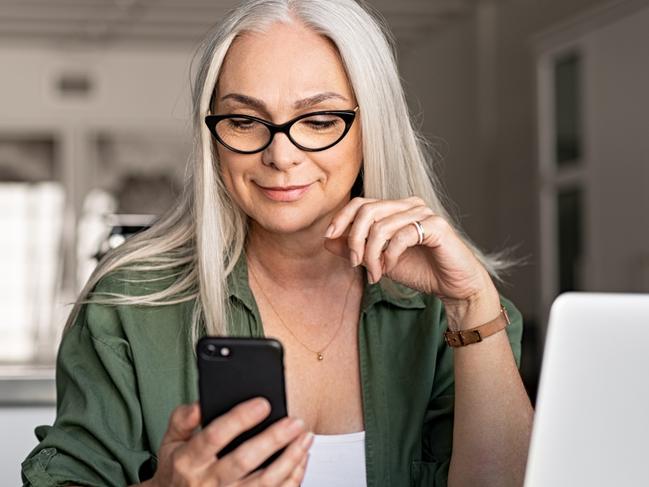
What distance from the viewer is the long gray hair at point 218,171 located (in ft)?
5.24

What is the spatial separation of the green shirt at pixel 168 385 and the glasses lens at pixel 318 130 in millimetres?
259

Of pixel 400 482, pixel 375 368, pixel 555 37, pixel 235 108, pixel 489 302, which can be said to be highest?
pixel 555 37

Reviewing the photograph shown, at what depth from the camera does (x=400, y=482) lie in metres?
1.58

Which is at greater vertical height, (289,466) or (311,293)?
(311,293)

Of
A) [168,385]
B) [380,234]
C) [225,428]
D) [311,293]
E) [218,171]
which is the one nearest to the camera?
[225,428]

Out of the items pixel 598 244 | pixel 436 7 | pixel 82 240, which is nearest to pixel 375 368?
pixel 598 244

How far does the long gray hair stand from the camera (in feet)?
5.24

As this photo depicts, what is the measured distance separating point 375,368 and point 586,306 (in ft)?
2.76

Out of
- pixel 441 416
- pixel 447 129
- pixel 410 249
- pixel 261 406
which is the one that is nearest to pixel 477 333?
pixel 410 249

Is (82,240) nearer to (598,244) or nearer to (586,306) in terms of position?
(598,244)

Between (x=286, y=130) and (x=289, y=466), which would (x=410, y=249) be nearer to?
(x=286, y=130)

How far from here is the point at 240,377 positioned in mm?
1026

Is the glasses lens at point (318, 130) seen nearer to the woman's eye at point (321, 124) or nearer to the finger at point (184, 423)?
the woman's eye at point (321, 124)

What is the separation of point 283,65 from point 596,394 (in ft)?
2.76
